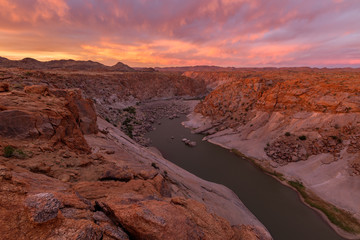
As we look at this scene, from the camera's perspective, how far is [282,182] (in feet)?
86.3

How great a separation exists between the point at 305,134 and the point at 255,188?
15.7 metres

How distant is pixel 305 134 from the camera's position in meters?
32.1

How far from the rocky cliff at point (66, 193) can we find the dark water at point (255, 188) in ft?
40.5

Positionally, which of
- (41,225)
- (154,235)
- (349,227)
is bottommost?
(349,227)

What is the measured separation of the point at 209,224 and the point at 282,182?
73.9ft

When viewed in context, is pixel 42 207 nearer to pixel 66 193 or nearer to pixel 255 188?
pixel 66 193

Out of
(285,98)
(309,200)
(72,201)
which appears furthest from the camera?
(285,98)

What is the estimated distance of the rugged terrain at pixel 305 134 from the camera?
2270cm

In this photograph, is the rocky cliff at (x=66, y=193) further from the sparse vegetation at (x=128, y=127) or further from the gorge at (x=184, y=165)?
the sparse vegetation at (x=128, y=127)

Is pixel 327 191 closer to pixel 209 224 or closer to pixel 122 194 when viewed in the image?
pixel 209 224

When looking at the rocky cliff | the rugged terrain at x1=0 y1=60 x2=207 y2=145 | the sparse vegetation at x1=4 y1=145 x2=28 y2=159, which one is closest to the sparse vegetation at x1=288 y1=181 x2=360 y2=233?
the rocky cliff

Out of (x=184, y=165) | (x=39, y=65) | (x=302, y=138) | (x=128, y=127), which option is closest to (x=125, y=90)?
(x=128, y=127)

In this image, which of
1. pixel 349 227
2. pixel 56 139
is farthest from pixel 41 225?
pixel 349 227

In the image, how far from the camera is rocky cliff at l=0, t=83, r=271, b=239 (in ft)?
17.2
